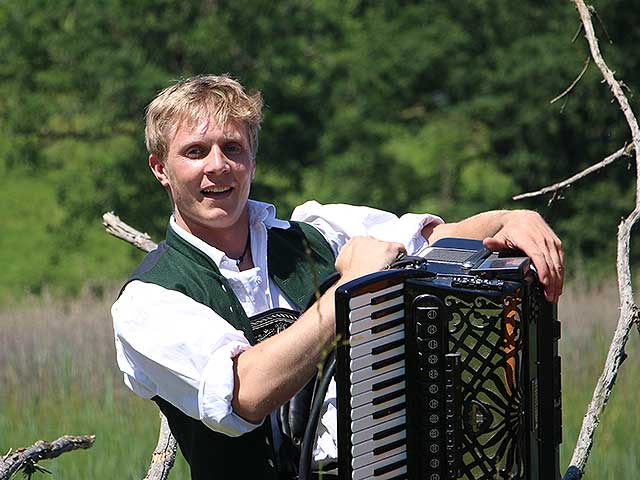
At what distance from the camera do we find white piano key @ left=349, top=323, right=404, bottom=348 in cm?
240

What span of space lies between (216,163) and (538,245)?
0.77 m

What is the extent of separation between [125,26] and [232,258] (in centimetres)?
857

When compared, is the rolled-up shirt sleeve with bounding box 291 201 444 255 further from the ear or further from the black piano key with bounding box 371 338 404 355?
the black piano key with bounding box 371 338 404 355

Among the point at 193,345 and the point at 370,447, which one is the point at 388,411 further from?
the point at 193,345

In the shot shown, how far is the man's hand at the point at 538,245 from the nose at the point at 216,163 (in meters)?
0.63

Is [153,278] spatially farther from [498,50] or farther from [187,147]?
[498,50]

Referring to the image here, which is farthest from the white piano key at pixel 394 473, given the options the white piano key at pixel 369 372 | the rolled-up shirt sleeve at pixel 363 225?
the rolled-up shirt sleeve at pixel 363 225

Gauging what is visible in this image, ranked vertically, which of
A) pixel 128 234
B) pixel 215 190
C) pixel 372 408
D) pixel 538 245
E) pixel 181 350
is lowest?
pixel 372 408

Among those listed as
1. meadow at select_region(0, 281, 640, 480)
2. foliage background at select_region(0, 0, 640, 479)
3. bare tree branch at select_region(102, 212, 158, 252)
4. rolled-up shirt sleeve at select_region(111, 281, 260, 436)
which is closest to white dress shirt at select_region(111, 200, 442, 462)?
rolled-up shirt sleeve at select_region(111, 281, 260, 436)

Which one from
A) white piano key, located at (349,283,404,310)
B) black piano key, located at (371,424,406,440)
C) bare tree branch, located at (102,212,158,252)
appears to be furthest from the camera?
bare tree branch, located at (102,212,158,252)

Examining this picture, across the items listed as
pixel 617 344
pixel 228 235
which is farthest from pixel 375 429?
pixel 617 344

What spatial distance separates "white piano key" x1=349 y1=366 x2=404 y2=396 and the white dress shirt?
9.6 inches

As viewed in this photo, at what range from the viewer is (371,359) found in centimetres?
245

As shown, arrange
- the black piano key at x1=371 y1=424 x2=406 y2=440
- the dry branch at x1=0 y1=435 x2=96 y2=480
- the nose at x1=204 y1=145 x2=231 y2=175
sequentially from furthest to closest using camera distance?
the dry branch at x1=0 y1=435 x2=96 y2=480
the nose at x1=204 y1=145 x2=231 y2=175
the black piano key at x1=371 y1=424 x2=406 y2=440
